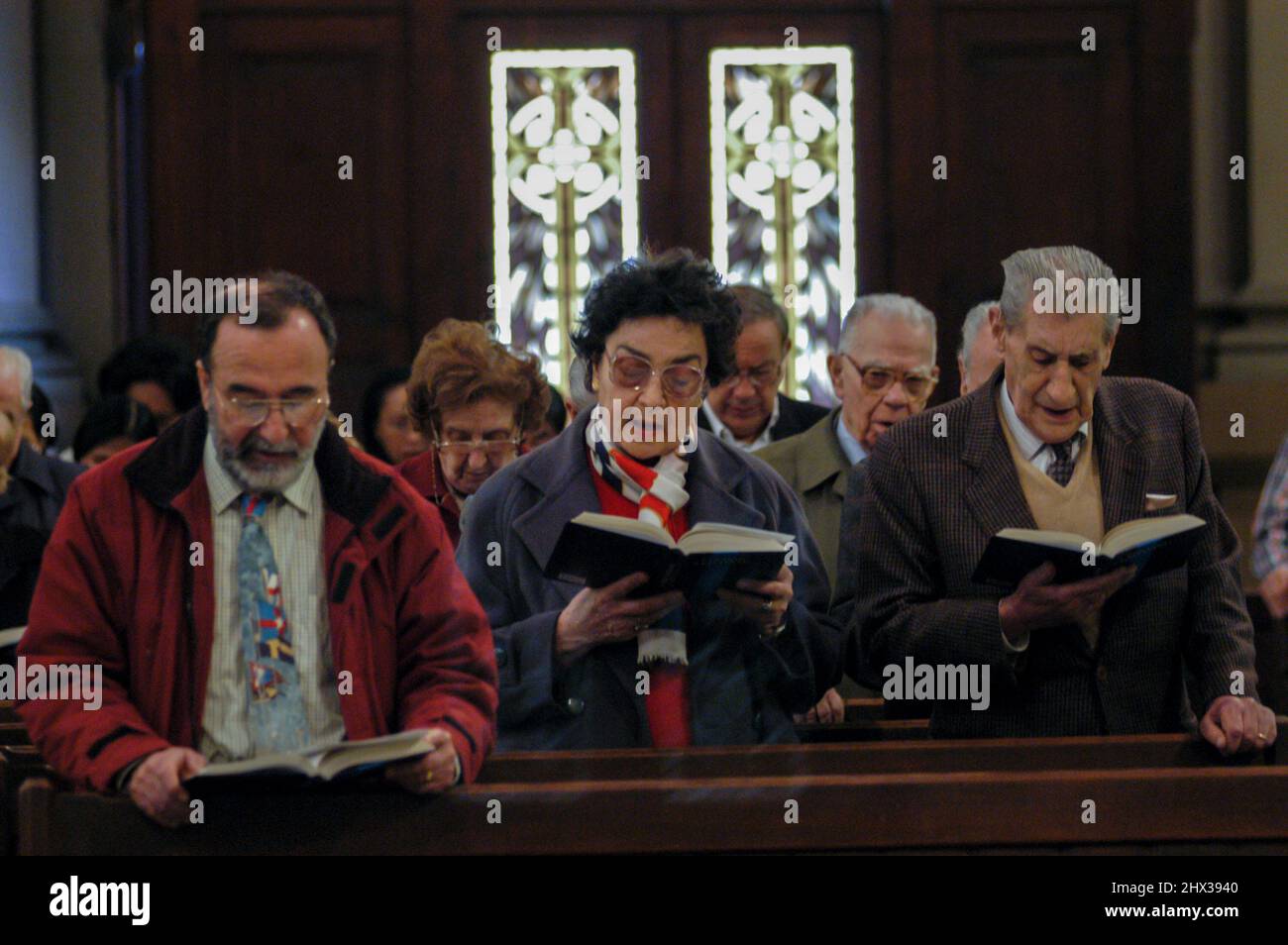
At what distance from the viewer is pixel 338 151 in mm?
8125

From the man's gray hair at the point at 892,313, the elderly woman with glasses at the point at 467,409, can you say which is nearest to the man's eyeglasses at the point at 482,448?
the elderly woman with glasses at the point at 467,409

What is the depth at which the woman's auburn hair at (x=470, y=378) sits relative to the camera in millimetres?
4746

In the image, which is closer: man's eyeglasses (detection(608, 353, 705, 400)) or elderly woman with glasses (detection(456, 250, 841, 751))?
elderly woman with glasses (detection(456, 250, 841, 751))

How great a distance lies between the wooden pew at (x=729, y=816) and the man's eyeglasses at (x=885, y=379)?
6.67ft

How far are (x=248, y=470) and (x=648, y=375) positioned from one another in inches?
34.3

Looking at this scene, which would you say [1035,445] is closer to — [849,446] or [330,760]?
[849,446]

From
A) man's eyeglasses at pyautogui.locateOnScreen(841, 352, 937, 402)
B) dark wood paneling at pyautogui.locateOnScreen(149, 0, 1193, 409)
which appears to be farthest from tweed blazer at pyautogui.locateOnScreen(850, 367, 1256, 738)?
dark wood paneling at pyautogui.locateOnScreen(149, 0, 1193, 409)

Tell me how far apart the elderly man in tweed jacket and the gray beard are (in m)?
1.19

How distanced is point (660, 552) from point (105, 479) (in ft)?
3.10

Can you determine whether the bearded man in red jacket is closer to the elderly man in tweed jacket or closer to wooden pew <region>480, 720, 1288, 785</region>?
wooden pew <region>480, 720, 1288, 785</region>

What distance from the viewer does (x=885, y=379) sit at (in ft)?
17.5

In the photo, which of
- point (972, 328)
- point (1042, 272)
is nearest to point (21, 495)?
point (972, 328)

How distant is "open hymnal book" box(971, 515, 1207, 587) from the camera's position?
3.48m

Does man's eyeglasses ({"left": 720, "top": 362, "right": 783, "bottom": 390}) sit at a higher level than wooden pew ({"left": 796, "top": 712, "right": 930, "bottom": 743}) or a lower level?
higher
